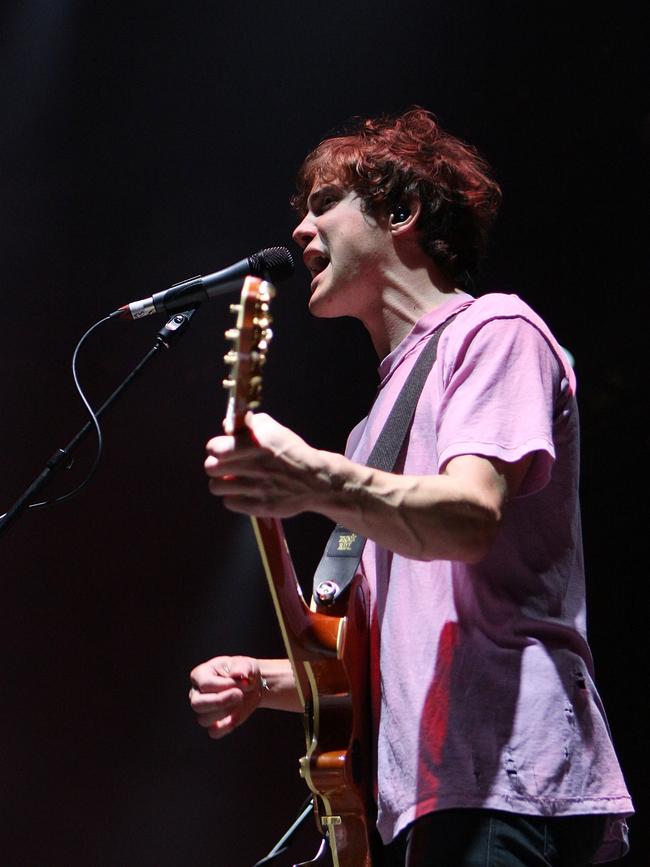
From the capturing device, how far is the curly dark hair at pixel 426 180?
2.01 metres

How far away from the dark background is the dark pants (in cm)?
180

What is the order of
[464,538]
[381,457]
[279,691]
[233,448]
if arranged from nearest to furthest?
1. [233,448]
2. [464,538]
3. [381,457]
4. [279,691]

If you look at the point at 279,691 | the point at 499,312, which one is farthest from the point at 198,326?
the point at 499,312

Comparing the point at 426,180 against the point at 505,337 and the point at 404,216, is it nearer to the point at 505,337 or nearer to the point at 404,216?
the point at 404,216

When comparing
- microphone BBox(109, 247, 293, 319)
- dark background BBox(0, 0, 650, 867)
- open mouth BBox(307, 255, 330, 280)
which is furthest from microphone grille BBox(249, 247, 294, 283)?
dark background BBox(0, 0, 650, 867)

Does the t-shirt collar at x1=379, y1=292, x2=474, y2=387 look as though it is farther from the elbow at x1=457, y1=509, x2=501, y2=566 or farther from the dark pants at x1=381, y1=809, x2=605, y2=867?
the dark pants at x1=381, y1=809, x2=605, y2=867

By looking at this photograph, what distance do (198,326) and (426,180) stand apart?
1652mm

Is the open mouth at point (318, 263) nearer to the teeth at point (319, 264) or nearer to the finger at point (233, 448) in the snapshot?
the teeth at point (319, 264)

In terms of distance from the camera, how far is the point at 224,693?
5.52ft

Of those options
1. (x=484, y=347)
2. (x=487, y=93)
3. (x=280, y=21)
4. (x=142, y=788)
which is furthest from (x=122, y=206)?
(x=484, y=347)

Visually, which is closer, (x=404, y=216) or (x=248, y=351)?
(x=248, y=351)

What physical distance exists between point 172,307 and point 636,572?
1770mm

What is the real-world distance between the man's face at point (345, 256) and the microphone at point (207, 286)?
97mm

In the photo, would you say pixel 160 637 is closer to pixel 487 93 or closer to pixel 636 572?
pixel 636 572
